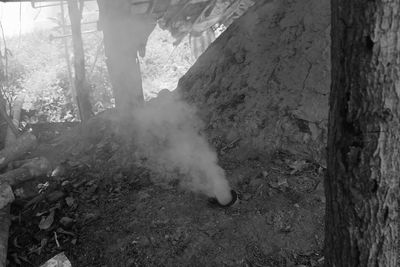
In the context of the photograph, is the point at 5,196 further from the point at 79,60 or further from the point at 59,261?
the point at 79,60

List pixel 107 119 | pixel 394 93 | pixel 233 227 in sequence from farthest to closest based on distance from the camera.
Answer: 1. pixel 107 119
2. pixel 233 227
3. pixel 394 93

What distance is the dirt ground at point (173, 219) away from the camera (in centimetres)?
364

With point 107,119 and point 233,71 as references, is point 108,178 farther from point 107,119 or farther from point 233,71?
point 233,71

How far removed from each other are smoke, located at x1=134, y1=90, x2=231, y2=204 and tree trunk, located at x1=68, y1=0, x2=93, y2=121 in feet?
6.92

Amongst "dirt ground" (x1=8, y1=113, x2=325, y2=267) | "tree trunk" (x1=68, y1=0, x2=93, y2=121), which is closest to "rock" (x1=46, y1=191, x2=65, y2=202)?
"dirt ground" (x1=8, y1=113, x2=325, y2=267)

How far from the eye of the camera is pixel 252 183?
14.3 ft

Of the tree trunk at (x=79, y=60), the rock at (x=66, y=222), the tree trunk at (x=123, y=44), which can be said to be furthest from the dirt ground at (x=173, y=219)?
the tree trunk at (x=79, y=60)

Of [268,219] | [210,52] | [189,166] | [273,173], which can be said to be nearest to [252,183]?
[273,173]

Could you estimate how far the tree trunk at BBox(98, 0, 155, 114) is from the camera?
6277 millimetres

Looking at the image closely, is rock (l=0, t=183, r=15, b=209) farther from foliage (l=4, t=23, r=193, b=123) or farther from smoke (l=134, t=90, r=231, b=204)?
foliage (l=4, t=23, r=193, b=123)

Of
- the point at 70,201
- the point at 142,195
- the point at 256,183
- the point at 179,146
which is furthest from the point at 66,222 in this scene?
the point at 256,183

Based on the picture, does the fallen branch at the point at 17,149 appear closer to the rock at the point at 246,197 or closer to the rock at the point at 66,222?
the rock at the point at 66,222

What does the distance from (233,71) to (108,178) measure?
8.19ft

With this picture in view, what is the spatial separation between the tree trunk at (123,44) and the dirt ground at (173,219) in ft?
5.98
